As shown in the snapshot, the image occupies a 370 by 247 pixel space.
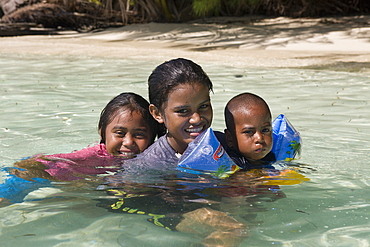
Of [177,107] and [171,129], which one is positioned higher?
[177,107]

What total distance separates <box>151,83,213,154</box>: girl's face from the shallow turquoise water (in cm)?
60

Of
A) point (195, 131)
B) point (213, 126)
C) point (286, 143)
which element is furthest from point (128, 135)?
point (213, 126)

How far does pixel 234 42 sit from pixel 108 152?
10.2m

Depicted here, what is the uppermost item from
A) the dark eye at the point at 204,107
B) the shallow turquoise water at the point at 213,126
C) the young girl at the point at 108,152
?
the dark eye at the point at 204,107

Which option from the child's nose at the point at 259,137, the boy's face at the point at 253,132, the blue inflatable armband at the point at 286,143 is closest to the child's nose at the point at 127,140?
the boy's face at the point at 253,132

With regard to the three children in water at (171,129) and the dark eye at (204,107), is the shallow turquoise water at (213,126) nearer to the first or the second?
the three children in water at (171,129)

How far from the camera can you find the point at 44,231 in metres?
2.78

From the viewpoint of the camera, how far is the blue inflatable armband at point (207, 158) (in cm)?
326

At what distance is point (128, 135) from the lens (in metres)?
3.83

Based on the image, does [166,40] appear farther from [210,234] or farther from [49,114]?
[210,234]

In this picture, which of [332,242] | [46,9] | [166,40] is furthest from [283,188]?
[46,9]

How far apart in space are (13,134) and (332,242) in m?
3.62

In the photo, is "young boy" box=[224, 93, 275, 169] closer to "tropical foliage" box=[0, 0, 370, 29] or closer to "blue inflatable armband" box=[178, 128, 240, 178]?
"blue inflatable armband" box=[178, 128, 240, 178]

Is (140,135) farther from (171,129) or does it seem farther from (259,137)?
(259,137)
